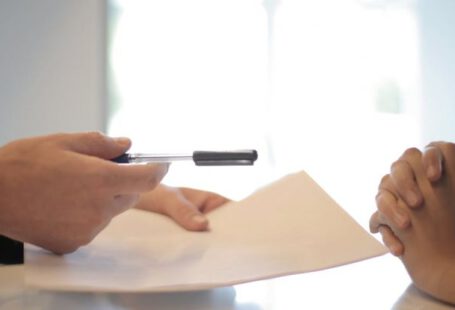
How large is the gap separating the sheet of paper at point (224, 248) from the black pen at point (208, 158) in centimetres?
7

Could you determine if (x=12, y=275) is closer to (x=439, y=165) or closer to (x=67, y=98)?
(x=439, y=165)

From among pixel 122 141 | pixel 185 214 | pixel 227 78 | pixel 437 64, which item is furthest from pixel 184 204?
pixel 437 64

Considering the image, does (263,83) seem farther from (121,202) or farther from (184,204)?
(121,202)

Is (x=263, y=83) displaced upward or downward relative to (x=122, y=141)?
upward

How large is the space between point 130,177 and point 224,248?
10cm

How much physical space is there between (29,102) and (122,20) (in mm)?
460

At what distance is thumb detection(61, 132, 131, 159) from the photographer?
0.36m

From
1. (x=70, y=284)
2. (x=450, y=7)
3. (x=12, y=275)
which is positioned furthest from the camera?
(x=450, y=7)

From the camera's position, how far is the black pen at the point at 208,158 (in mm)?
380

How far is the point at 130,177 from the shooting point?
1.15 feet

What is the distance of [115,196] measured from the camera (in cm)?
36

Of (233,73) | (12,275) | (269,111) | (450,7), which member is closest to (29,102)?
(233,73)

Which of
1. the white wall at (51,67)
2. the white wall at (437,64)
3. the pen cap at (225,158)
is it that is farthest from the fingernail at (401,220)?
the white wall at (437,64)

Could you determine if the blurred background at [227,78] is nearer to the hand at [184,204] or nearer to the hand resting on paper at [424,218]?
the hand at [184,204]
